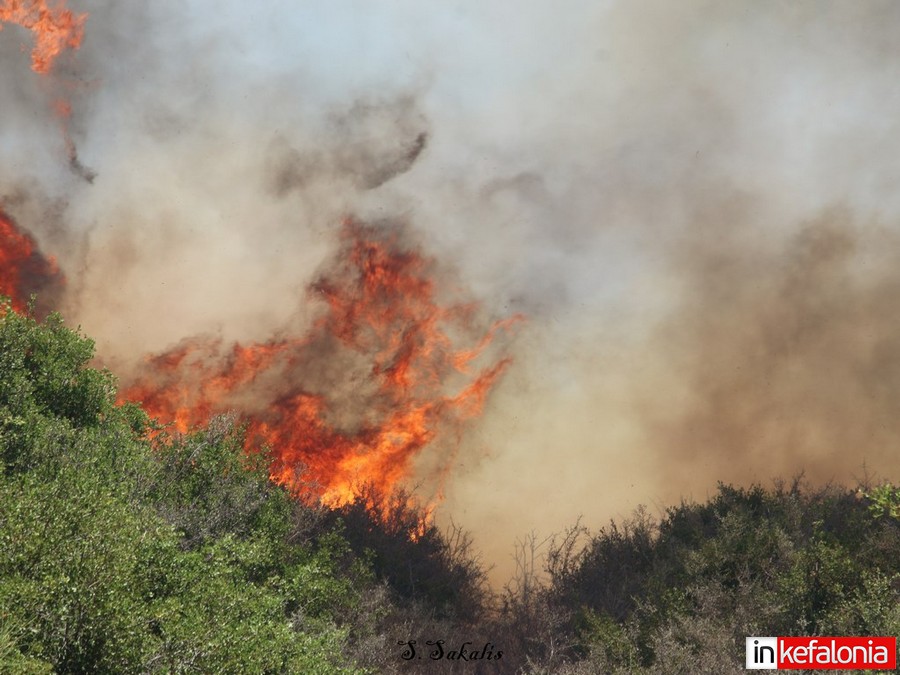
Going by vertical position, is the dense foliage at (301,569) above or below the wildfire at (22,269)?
below

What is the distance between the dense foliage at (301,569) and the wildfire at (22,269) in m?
46.5

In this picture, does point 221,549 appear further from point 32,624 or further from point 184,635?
point 32,624

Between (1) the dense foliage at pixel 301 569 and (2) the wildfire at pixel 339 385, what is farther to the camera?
(2) the wildfire at pixel 339 385

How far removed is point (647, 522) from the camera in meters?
68.9

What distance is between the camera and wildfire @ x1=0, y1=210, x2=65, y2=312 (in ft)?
259

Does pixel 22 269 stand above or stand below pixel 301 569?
above

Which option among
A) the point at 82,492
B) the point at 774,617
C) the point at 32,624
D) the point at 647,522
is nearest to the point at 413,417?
the point at 647,522

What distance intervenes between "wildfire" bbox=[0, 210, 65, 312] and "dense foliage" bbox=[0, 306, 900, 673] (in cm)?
4645

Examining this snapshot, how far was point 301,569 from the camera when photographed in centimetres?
3603

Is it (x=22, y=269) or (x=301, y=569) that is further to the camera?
(x=22, y=269)

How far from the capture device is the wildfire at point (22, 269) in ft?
259

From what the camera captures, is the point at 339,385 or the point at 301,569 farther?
the point at 339,385

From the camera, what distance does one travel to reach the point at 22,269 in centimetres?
7981

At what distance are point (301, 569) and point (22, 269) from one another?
6570 centimetres
